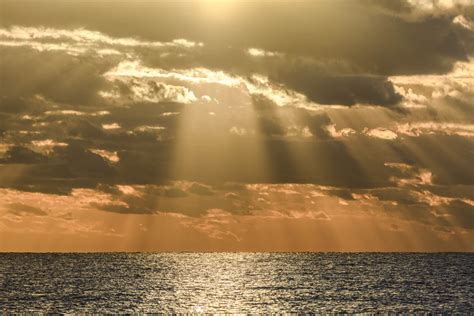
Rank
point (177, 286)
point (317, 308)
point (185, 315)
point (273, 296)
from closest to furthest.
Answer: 1. point (185, 315)
2. point (317, 308)
3. point (273, 296)
4. point (177, 286)

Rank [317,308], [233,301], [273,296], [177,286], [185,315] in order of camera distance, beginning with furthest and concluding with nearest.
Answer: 1. [177,286]
2. [273,296]
3. [233,301]
4. [317,308]
5. [185,315]

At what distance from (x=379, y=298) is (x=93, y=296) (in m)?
55.9

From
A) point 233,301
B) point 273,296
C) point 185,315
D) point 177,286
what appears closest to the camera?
point 185,315

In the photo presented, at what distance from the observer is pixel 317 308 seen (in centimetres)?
13288

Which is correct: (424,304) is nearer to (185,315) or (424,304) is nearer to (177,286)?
(185,315)

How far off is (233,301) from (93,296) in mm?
30711

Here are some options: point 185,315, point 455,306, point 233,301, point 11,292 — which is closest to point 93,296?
point 11,292

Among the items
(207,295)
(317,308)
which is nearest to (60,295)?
(207,295)

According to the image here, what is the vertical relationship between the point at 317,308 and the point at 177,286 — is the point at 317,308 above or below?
below

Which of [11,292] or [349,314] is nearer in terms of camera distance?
[349,314]

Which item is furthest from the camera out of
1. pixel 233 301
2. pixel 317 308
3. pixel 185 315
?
pixel 233 301

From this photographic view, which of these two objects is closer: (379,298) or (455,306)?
(455,306)

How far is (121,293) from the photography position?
168 meters

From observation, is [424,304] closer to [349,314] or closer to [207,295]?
[349,314]
